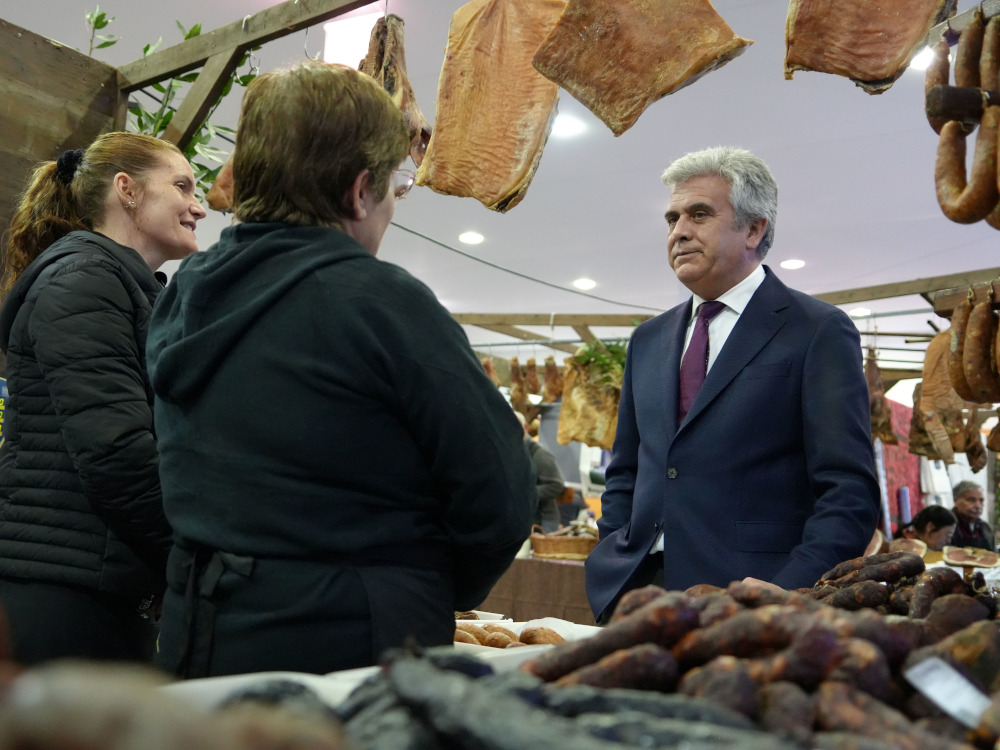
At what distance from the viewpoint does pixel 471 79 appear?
2.99m

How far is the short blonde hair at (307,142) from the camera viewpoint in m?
1.60

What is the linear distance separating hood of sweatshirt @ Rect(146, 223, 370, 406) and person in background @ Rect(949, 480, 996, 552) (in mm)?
11037

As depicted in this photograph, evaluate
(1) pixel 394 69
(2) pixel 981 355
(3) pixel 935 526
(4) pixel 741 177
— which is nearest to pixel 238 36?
(1) pixel 394 69

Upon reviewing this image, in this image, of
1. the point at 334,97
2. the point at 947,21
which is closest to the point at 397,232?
the point at 947,21

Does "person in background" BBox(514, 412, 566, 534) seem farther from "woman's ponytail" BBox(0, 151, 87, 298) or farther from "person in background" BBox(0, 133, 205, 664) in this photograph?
"person in background" BBox(0, 133, 205, 664)

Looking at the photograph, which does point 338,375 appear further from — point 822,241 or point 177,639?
point 822,241

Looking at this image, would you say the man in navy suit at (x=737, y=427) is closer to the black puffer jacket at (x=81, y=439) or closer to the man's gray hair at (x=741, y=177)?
the man's gray hair at (x=741, y=177)

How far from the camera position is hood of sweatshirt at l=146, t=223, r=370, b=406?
5.03 feet

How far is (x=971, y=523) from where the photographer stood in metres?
11.1

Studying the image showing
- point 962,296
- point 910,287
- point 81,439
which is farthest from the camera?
point 910,287

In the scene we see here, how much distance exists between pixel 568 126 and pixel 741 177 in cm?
428

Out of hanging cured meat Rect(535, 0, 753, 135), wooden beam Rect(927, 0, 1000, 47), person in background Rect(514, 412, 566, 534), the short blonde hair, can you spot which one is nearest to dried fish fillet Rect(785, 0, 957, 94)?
wooden beam Rect(927, 0, 1000, 47)

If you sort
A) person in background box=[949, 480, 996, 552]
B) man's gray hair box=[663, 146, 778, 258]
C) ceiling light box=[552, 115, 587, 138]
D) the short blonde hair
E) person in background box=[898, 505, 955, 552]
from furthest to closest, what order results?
person in background box=[949, 480, 996, 552]
person in background box=[898, 505, 955, 552]
ceiling light box=[552, 115, 587, 138]
man's gray hair box=[663, 146, 778, 258]
the short blonde hair

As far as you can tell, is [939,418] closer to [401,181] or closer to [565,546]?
[565,546]
